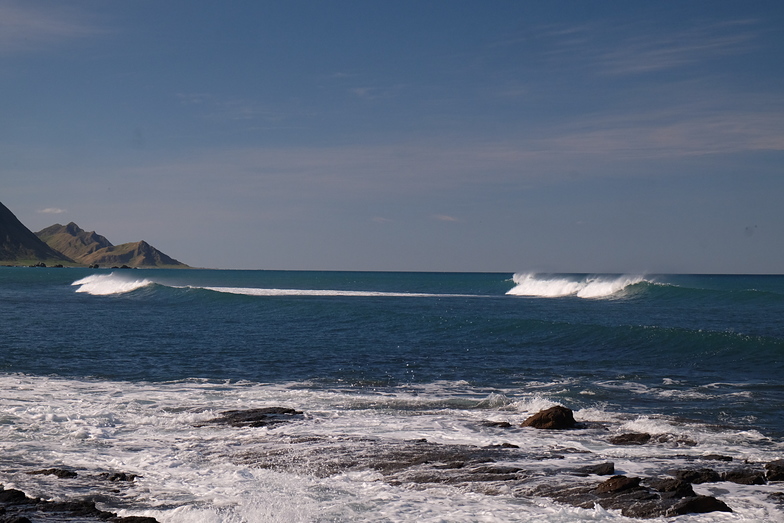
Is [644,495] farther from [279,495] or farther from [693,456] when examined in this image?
[279,495]

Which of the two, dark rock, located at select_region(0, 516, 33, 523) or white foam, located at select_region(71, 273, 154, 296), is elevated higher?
white foam, located at select_region(71, 273, 154, 296)

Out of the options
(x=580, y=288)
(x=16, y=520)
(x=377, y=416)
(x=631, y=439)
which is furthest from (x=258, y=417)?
(x=580, y=288)

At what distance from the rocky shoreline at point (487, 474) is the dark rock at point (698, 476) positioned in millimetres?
13

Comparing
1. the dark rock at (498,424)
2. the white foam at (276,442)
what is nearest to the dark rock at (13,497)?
the white foam at (276,442)

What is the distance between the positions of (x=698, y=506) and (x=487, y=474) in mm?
2635

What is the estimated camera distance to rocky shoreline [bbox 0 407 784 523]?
25.4 feet

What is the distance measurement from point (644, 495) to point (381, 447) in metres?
4.05

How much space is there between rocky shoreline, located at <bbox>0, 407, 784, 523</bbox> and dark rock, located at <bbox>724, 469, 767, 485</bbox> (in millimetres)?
12

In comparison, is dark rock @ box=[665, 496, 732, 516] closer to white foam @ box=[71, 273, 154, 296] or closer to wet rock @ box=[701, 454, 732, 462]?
wet rock @ box=[701, 454, 732, 462]

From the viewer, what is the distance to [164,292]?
2451 inches

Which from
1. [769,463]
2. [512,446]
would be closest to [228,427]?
[512,446]

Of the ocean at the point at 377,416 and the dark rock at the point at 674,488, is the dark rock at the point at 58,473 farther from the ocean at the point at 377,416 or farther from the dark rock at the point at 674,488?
the dark rock at the point at 674,488

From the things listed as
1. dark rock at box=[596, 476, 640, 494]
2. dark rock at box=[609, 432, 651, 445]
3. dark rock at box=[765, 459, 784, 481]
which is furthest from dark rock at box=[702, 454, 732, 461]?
dark rock at box=[596, 476, 640, 494]

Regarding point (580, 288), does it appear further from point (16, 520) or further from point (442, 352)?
point (16, 520)
